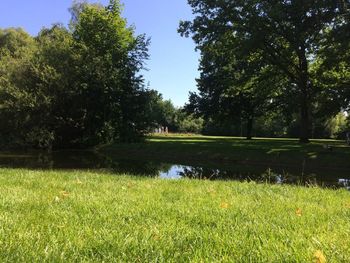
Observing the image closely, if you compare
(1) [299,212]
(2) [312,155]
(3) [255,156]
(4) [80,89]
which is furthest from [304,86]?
(1) [299,212]

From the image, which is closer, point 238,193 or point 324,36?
point 238,193

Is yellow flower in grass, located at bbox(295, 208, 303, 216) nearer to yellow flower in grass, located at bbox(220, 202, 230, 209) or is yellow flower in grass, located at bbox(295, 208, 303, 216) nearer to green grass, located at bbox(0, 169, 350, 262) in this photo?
green grass, located at bbox(0, 169, 350, 262)

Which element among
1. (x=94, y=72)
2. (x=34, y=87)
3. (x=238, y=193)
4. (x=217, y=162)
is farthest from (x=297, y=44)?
(x=238, y=193)

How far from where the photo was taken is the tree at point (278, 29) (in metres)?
29.7

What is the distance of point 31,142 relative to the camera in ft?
105

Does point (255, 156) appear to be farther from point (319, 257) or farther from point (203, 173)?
point (319, 257)

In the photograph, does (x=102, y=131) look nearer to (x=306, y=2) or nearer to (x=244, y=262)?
(x=306, y=2)

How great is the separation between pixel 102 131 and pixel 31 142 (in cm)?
563

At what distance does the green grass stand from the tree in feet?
82.0

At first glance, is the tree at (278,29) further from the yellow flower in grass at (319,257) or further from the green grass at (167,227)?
the yellow flower in grass at (319,257)

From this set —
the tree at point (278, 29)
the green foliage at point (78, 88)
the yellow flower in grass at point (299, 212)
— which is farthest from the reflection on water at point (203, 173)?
the tree at point (278, 29)

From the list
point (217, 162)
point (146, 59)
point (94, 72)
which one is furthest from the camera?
point (146, 59)

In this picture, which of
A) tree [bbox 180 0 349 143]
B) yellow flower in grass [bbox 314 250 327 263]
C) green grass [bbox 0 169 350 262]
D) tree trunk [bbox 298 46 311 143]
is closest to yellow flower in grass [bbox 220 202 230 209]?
green grass [bbox 0 169 350 262]

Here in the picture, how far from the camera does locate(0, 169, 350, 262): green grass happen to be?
357 cm
